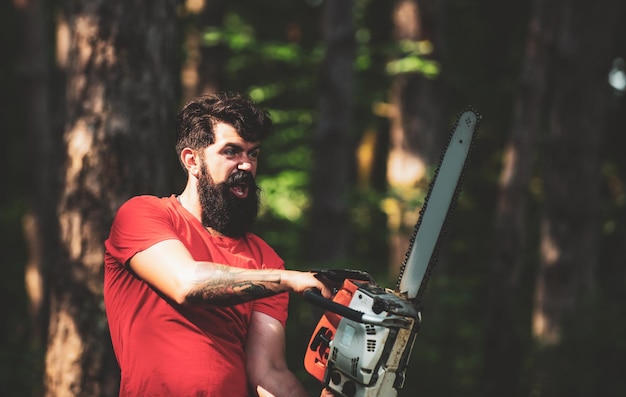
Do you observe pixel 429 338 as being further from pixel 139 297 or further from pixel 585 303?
pixel 139 297

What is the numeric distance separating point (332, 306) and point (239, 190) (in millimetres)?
668

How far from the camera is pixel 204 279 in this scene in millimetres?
2961

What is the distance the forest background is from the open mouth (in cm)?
152

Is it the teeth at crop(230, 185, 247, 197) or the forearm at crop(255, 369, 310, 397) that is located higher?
the teeth at crop(230, 185, 247, 197)

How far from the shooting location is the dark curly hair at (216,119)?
3.36 metres

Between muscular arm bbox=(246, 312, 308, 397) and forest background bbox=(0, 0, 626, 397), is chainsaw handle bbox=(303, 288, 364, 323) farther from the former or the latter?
forest background bbox=(0, 0, 626, 397)

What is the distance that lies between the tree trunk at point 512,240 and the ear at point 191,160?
6698 millimetres

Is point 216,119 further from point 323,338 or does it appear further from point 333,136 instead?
point 333,136

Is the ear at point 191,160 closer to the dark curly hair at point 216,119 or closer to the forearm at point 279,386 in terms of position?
the dark curly hair at point 216,119

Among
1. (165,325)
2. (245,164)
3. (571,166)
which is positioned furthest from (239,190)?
(571,166)

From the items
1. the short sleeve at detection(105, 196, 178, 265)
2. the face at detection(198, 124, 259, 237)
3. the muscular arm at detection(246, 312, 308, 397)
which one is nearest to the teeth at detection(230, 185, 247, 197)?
the face at detection(198, 124, 259, 237)

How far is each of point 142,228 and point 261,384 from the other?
0.80 meters

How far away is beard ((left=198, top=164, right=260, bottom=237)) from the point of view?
10.9ft

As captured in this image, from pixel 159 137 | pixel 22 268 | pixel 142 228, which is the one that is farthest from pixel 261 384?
pixel 22 268
